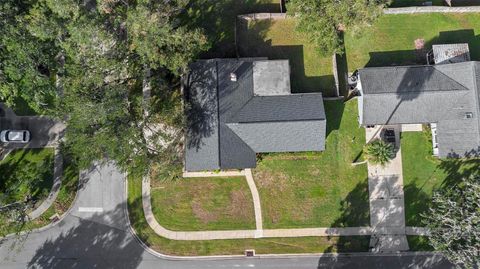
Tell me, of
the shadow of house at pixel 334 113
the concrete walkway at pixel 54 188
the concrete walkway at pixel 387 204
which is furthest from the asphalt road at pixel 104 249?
the shadow of house at pixel 334 113

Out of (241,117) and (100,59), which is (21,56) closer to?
(100,59)

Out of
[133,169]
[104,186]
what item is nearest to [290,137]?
[133,169]

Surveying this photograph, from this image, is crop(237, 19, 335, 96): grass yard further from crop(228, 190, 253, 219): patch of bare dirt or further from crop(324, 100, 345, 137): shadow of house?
crop(228, 190, 253, 219): patch of bare dirt

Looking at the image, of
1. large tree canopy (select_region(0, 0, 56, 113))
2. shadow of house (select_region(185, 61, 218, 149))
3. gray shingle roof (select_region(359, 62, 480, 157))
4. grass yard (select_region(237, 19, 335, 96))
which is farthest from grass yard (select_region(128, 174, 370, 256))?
grass yard (select_region(237, 19, 335, 96))

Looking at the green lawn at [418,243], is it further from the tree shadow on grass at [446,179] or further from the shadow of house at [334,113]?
the shadow of house at [334,113]

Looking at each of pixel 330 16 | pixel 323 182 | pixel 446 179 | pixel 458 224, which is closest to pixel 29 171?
pixel 323 182

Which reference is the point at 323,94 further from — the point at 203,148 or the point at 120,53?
the point at 120,53
